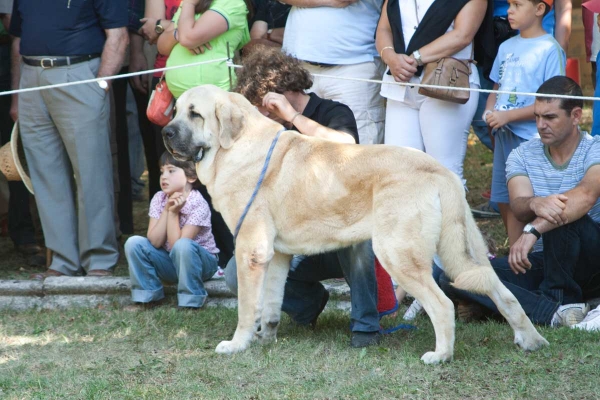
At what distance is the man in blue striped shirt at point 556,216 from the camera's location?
5.40 m

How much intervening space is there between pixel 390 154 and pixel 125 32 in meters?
3.06

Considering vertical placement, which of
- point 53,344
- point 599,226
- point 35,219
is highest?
point 599,226

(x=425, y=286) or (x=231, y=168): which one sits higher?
(x=231, y=168)

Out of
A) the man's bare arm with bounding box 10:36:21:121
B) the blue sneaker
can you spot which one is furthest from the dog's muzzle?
the blue sneaker

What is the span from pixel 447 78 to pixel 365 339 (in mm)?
2018

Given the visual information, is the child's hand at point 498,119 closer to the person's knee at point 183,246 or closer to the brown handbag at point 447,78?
the brown handbag at point 447,78

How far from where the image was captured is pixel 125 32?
22.9 ft

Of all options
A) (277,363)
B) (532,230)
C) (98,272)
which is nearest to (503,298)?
(532,230)

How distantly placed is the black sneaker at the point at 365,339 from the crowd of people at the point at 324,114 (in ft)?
0.04

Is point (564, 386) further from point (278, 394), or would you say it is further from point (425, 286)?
point (278, 394)

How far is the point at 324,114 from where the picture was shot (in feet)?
18.4

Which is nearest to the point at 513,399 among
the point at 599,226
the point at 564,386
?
the point at 564,386

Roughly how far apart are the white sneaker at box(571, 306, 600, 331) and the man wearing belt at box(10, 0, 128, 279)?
360 centimetres

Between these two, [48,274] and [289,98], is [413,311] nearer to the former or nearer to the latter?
[289,98]
